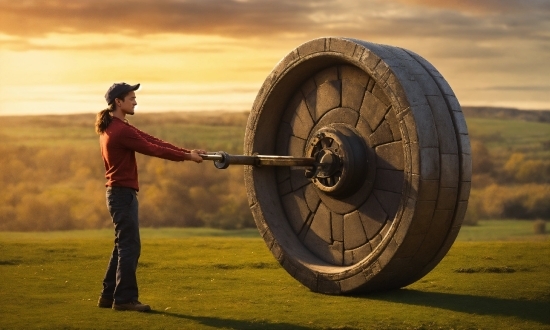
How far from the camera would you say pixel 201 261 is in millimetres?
11016

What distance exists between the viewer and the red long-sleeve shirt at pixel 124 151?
7684 mm

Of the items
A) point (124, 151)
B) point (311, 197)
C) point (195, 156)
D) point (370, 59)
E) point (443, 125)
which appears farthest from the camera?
point (311, 197)

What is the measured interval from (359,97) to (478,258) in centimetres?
359

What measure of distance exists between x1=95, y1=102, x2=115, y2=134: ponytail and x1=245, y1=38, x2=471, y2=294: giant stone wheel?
208cm

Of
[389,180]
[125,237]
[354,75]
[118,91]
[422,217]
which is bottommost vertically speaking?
[125,237]

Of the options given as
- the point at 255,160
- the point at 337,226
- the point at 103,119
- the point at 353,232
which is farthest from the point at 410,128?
the point at 103,119

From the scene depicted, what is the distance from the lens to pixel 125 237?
7734 mm

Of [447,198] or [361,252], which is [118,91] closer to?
[361,252]

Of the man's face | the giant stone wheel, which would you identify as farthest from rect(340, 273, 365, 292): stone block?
the man's face

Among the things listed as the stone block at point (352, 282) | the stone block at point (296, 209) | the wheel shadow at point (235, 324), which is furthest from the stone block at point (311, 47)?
the wheel shadow at point (235, 324)

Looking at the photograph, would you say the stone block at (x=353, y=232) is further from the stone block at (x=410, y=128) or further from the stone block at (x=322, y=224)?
the stone block at (x=410, y=128)

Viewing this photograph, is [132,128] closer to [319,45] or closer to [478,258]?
[319,45]

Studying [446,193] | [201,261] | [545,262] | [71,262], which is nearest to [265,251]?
[201,261]

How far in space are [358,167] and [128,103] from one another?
2.27 metres
